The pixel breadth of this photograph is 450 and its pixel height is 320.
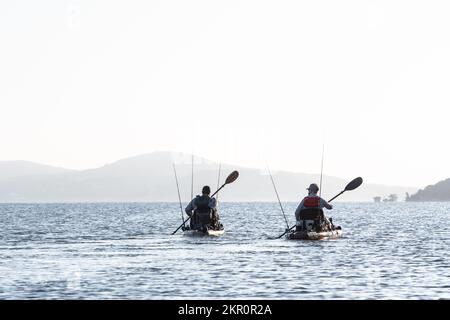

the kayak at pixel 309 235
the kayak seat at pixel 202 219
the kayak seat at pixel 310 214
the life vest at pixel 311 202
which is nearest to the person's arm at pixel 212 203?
the kayak seat at pixel 202 219

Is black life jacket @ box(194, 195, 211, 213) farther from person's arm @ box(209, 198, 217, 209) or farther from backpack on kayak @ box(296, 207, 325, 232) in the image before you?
backpack on kayak @ box(296, 207, 325, 232)

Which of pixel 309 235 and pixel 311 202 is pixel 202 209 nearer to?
pixel 309 235

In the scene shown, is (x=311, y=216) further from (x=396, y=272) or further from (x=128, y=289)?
(x=128, y=289)

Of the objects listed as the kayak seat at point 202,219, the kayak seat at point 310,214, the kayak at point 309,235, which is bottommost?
the kayak at point 309,235

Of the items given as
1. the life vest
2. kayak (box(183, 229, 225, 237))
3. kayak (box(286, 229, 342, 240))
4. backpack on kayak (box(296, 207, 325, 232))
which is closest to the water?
kayak (box(286, 229, 342, 240))

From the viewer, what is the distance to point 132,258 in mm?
40875

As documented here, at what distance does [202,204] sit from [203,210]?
874mm

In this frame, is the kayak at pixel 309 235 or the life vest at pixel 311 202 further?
the kayak at pixel 309 235

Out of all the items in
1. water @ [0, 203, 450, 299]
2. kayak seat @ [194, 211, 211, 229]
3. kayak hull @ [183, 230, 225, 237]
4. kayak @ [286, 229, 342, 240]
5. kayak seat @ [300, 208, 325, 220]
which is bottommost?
water @ [0, 203, 450, 299]

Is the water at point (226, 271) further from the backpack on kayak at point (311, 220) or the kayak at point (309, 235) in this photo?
the backpack on kayak at point (311, 220)

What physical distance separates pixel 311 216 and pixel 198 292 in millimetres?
22809

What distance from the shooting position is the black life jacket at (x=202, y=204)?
52.9 meters

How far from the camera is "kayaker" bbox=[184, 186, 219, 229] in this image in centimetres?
5288
